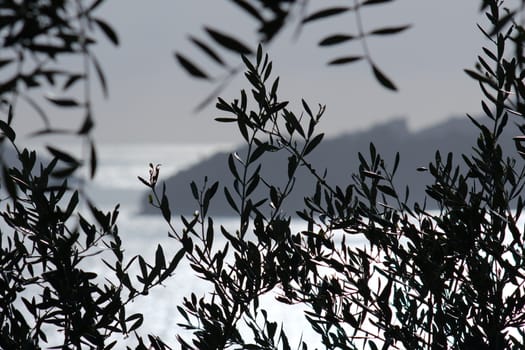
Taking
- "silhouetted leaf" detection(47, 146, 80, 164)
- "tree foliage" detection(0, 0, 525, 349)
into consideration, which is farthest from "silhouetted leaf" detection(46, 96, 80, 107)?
"tree foliage" detection(0, 0, 525, 349)

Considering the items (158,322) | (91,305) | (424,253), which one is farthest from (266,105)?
(158,322)

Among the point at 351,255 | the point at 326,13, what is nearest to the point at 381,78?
the point at 326,13

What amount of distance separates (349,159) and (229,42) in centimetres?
14837

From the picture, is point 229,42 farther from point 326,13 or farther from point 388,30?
point 388,30

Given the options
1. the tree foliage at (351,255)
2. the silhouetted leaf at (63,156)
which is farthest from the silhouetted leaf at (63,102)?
the tree foliage at (351,255)

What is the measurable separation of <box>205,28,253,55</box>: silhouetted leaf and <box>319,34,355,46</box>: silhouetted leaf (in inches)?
23.0

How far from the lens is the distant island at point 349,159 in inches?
5758

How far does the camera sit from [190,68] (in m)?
1.59

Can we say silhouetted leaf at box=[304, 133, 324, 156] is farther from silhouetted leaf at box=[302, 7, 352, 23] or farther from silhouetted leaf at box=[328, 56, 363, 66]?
silhouetted leaf at box=[302, 7, 352, 23]

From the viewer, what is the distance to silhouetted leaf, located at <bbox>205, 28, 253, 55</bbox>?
1588mm

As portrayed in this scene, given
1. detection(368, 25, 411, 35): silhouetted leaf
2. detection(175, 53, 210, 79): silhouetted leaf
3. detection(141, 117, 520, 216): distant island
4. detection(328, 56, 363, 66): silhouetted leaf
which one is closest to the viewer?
detection(175, 53, 210, 79): silhouetted leaf

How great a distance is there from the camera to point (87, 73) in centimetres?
163

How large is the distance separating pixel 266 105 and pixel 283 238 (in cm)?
77

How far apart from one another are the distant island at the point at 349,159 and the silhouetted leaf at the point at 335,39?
139312 mm
